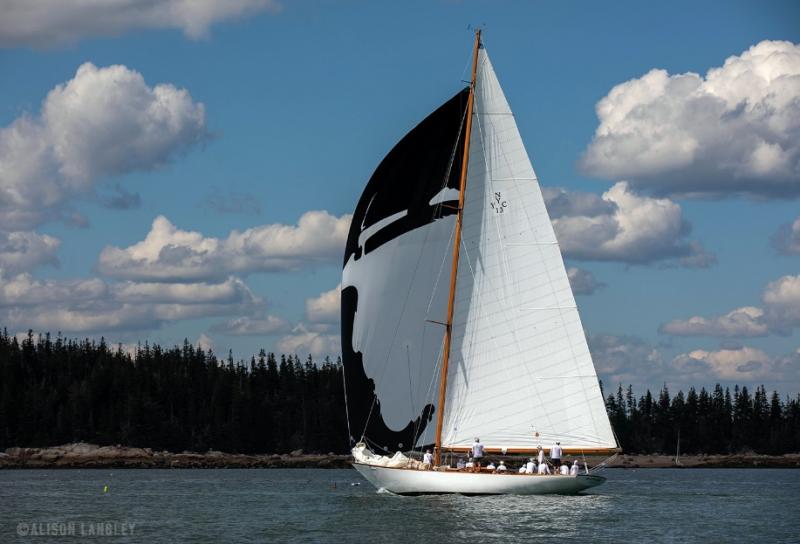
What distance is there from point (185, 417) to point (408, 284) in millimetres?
112873

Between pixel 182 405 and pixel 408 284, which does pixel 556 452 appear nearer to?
pixel 408 284

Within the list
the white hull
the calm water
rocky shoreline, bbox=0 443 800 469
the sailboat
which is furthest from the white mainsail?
rocky shoreline, bbox=0 443 800 469

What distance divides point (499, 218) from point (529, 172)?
2142 mm

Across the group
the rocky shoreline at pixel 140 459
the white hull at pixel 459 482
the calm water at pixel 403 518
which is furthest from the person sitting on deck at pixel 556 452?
the rocky shoreline at pixel 140 459

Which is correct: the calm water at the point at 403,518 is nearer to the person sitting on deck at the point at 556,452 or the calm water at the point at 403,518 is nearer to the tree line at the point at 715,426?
the person sitting on deck at the point at 556,452

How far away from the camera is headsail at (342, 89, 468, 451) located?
47.5 meters

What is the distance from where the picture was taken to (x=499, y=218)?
47781 millimetres

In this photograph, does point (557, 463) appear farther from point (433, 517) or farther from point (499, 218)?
point (499, 218)

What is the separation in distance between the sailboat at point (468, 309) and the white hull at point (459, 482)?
31 centimetres

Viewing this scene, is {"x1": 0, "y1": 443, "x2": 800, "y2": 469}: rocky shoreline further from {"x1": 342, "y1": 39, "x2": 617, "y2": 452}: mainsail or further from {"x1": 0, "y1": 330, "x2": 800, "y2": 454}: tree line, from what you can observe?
{"x1": 342, "y1": 39, "x2": 617, "y2": 452}: mainsail

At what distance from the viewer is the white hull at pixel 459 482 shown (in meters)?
45.6

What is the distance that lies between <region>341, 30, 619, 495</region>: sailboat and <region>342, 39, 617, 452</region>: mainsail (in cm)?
4

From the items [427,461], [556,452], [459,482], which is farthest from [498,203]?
[459,482]

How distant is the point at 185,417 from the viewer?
511 feet
